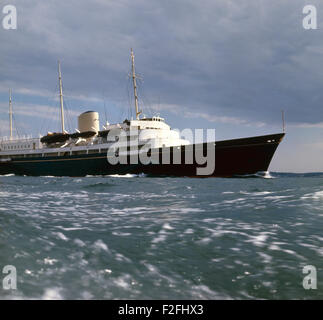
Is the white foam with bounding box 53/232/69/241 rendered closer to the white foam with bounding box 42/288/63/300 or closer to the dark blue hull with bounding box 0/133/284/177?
the white foam with bounding box 42/288/63/300

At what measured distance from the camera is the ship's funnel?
43500 millimetres

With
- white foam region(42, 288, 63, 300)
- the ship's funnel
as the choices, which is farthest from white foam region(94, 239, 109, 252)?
the ship's funnel

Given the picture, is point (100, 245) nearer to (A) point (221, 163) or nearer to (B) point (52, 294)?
(B) point (52, 294)

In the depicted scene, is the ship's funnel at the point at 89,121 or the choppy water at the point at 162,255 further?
the ship's funnel at the point at 89,121

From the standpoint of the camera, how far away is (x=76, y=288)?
9.79 ft

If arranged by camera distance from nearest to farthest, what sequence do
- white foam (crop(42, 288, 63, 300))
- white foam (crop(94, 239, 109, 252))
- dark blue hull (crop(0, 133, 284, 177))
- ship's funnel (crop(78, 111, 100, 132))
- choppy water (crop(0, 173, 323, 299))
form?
white foam (crop(42, 288, 63, 300)), choppy water (crop(0, 173, 323, 299)), white foam (crop(94, 239, 109, 252)), dark blue hull (crop(0, 133, 284, 177)), ship's funnel (crop(78, 111, 100, 132))

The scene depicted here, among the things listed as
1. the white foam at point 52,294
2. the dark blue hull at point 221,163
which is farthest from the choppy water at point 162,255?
the dark blue hull at point 221,163

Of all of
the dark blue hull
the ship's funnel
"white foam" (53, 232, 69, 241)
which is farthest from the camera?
the ship's funnel

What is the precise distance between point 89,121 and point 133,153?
15344mm

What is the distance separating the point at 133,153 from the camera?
32.7 m

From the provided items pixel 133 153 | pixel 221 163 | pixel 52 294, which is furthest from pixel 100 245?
pixel 133 153

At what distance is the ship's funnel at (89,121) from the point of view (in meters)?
43.5

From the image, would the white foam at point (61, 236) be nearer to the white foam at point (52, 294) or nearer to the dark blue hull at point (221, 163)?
the white foam at point (52, 294)
